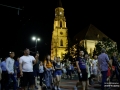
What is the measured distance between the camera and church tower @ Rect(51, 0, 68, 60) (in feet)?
290

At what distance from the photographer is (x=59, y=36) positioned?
8981 centimetres

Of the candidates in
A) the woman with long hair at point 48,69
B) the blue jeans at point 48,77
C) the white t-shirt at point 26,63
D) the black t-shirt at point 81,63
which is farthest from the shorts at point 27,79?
the blue jeans at point 48,77

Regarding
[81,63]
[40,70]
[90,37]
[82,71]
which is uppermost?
[90,37]

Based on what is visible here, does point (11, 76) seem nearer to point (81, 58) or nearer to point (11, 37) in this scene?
point (81, 58)

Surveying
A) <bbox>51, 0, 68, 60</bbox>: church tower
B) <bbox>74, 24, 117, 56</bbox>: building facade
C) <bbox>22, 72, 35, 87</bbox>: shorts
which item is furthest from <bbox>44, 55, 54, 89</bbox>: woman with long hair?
<bbox>51, 0, 68, 60</bbox>: church tower

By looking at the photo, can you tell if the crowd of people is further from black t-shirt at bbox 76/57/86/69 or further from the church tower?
the church tower

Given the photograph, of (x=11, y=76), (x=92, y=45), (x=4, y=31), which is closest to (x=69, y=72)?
(x=11, y=76)

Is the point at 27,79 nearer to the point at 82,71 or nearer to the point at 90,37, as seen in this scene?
the point at 82,71

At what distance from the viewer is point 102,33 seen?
89.6 meters

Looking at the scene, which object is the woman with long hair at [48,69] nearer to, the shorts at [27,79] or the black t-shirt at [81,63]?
the black t-shirt at [81,63]

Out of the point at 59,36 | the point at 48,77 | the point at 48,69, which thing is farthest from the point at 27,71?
the point at 59,36

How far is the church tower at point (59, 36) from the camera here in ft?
290

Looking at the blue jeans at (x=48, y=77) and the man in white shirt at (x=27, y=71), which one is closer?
the man in white shirt at (x=27, y=71)

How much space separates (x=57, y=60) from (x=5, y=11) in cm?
2266
